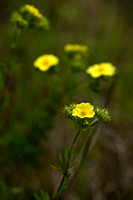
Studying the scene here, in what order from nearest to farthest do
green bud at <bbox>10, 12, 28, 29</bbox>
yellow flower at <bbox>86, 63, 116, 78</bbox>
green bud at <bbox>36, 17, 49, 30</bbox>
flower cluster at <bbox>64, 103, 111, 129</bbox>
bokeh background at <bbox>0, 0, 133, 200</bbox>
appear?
flower cluster at <bbox>64, 103, 111, 129</bbox>
green bud at <bbox>10, 12, 28, 29</bbox>
yellow flower at <bbox>86, 63, 116, 78</bbox>
green bud at <bbox>36, 17, 49, 30</bbox>
bokeh background at <bbox>0, 0, 133, 200</bbox>

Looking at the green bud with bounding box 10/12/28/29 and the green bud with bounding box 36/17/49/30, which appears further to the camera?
the green bud with bounding box 36/17/49/30

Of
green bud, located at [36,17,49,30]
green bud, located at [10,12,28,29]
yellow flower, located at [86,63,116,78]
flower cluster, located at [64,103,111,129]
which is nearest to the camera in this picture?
flower cluster, located at [64,103,111,129]

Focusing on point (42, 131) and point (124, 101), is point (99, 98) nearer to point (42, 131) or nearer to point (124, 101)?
point (124, 101)

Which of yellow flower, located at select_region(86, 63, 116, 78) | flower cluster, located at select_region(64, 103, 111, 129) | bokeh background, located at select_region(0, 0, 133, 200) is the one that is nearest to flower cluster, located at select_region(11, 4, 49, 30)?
Answer: bokeh background, located at select_region(0, 0, 133, 200)

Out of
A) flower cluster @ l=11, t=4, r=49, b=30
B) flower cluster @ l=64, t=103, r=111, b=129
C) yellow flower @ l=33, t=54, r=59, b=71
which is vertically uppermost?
flower cluster @ l=11, t=4, r=49, b=30

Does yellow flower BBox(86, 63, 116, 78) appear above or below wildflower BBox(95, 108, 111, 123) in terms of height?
above

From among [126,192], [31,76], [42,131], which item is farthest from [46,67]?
[126,192]

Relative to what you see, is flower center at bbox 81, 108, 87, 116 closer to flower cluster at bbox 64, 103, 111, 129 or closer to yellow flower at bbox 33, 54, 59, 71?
flower cluster at bbox 64, 103, 111, 129

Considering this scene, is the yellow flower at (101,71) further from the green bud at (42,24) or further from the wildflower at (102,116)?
the wildflower at (102,116)
